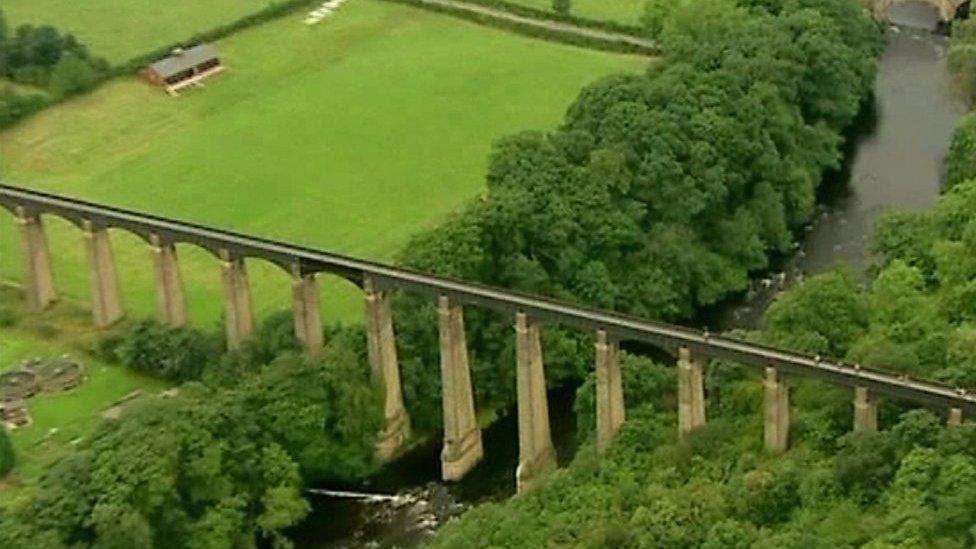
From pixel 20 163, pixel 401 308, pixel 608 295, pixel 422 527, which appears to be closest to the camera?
pixel 422 527

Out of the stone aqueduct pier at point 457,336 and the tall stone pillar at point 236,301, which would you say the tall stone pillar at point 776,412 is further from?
the tall stone pillar at point 236,301

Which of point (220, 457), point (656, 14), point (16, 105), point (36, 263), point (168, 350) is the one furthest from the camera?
point (656, 14)

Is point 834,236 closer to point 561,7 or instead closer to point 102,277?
point 561,7

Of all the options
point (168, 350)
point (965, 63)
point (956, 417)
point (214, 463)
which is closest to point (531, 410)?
point (214, 463)

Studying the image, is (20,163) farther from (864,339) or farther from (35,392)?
(864,339)

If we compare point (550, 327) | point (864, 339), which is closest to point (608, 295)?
point (550, 327)

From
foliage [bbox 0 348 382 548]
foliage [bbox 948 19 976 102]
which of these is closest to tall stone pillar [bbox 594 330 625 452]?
foliage [bbox 0 348 382 548]
